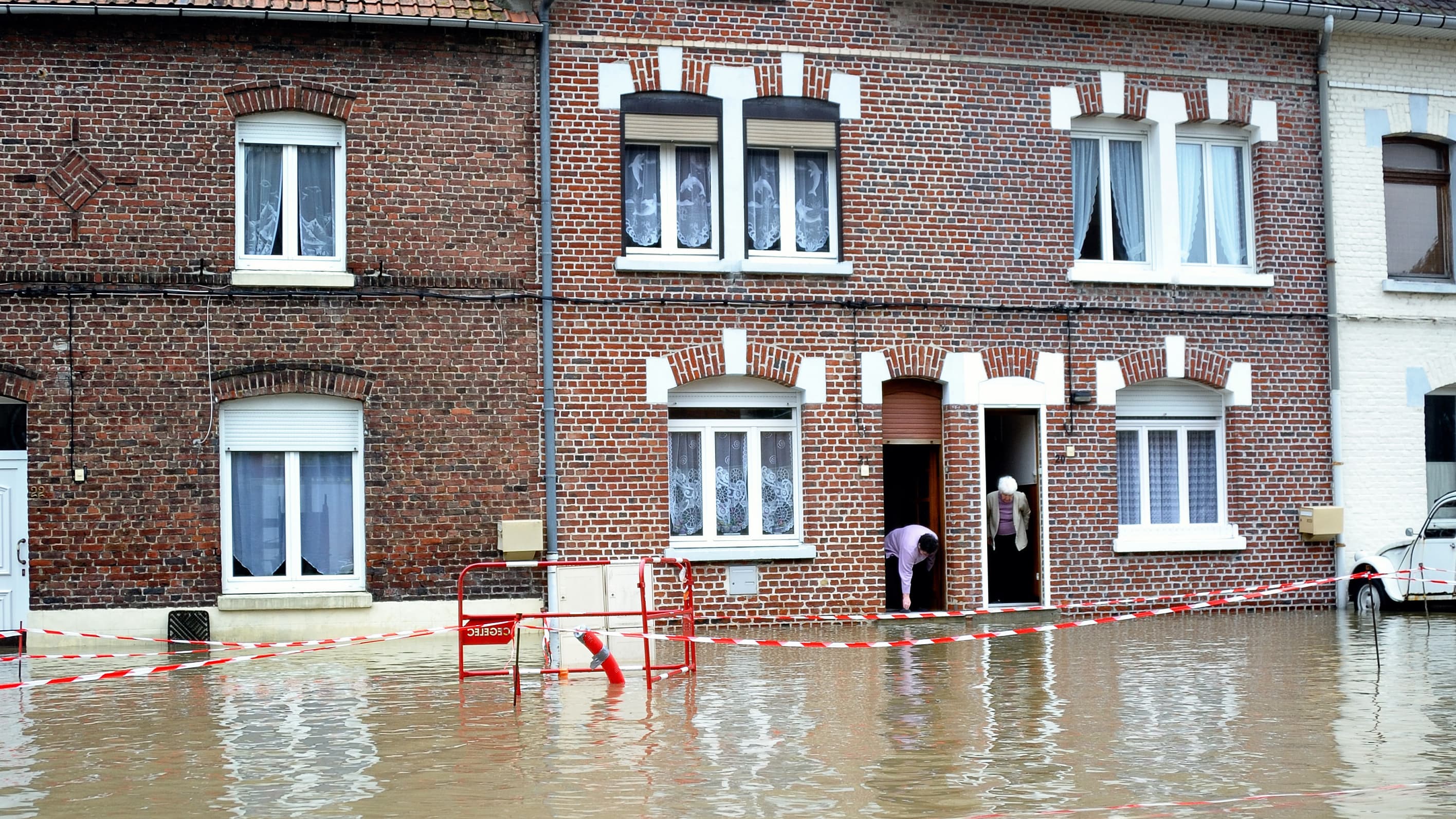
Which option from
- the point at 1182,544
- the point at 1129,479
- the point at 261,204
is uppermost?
the point at 261,204

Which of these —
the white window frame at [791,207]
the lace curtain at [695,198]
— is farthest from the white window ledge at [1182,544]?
the lace curtain at [695,198]

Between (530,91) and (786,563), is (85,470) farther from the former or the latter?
(786,563)

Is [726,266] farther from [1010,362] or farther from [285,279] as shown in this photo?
[285,279]

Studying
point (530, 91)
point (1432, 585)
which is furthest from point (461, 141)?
point (1432, 585)

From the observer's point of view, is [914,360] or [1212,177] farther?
[1212,177]

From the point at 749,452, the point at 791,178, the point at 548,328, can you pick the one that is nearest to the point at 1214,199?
the point at 791,178

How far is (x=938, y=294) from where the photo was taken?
19062 millimetres

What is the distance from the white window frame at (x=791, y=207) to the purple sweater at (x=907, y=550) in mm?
3237

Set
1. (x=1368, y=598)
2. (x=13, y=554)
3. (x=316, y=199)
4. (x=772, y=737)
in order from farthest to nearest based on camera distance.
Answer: (x=1368, y=598), (x=316, y=199), (x=13, y=554), (x=772, y=737)

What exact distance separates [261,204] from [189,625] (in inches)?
175

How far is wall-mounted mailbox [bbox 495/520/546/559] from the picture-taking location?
17312 mm

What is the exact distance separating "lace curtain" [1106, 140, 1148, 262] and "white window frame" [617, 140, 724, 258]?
16.1 feet

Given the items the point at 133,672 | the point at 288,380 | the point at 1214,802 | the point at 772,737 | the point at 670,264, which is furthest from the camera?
the point at 670,264

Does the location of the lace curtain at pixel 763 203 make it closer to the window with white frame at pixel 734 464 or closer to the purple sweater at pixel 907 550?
the window with white frame at pixel 734 464
